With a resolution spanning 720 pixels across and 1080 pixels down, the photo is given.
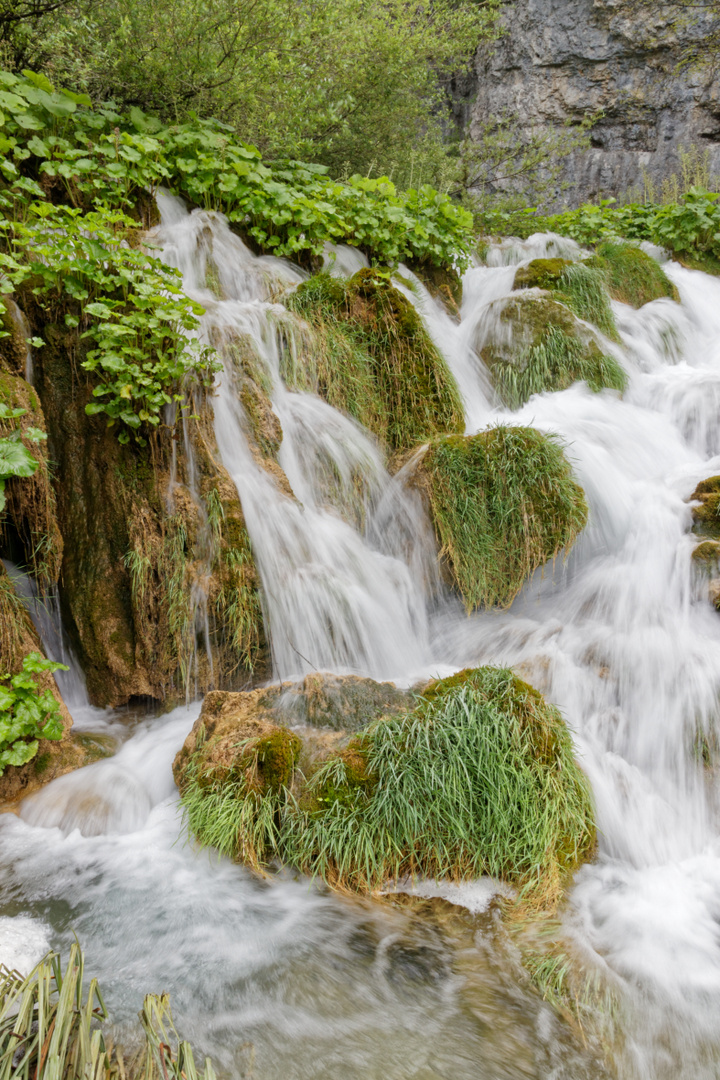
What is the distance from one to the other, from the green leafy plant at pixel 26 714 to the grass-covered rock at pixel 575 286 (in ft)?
19.9

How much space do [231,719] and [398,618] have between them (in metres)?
1.50

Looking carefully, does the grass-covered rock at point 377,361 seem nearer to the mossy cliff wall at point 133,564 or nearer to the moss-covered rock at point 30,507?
the mossy cliff wall at point 133,564

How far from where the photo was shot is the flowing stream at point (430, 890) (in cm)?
210

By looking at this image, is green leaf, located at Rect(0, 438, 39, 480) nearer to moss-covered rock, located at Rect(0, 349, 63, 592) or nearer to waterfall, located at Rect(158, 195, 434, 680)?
moss-covered rock, located at Rect(0, 349, 63, 592)

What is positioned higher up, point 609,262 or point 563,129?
point 563,129

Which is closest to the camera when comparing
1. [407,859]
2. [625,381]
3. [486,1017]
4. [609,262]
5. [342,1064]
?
[342,1064]

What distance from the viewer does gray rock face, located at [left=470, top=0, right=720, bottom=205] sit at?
44.2 feet

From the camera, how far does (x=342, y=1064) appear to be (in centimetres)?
195

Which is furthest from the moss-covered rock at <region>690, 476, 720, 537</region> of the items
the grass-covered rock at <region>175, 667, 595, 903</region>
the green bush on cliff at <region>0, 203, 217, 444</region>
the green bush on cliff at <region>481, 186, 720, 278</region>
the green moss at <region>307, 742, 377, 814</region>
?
the green bush on cliff at <region>481, 186, 720, 278</region>

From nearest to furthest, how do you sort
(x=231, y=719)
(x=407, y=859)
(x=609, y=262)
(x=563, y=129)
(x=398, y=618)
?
(x=407, y=859), (x=231, y=719), (x=398, y=618), (x=609, y=262), (x=563, y=129)

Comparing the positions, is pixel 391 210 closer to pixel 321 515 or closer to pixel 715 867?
pixel 321 515

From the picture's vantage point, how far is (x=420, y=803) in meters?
2.81

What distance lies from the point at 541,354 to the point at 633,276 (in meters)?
3.01

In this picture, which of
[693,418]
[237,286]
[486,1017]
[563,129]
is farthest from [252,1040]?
[563,129]
